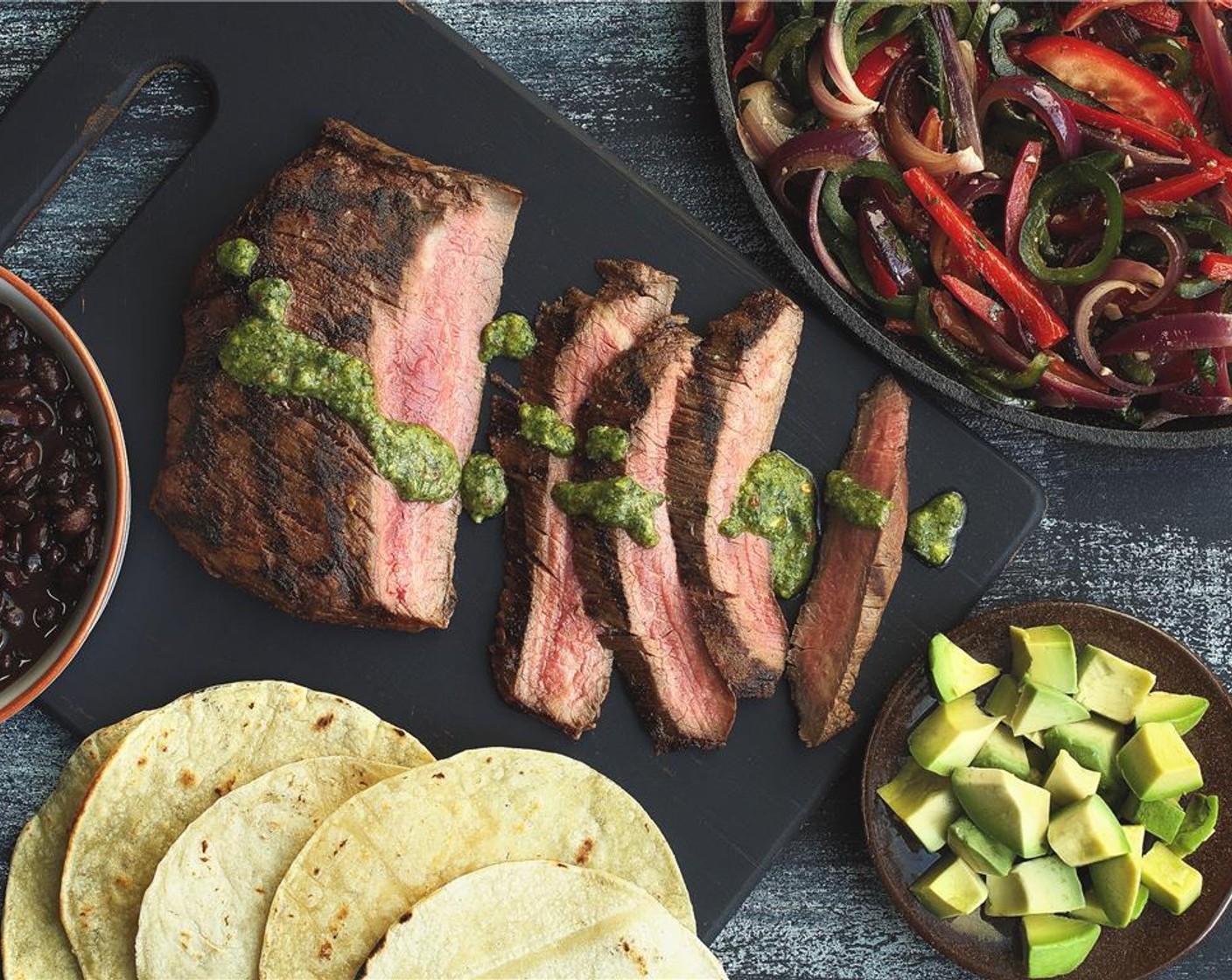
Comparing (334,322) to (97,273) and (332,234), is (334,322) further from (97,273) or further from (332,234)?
(97,273)

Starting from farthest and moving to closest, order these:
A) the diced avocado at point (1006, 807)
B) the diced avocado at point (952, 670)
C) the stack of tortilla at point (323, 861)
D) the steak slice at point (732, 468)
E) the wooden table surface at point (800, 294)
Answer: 1. the wooden table surface at point (800, 294)
2. the steak slice at point (732, 468)
3. the diced avocado at point (952, 670)
4. the diced avocado at point (1006, 807)
5. the stack of tortilla at point (323, 861)

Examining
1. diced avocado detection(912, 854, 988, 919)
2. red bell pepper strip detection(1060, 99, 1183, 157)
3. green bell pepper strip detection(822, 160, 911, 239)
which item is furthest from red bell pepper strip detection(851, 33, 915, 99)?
diced avocado detection(912, 854, 988, 919)

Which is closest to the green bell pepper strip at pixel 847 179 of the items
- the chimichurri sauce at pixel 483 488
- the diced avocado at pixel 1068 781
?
the chimichurri sauce at pixel 483 488

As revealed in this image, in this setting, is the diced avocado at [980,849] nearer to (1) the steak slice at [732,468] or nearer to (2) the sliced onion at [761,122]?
(1) the steak slice at [732,468]

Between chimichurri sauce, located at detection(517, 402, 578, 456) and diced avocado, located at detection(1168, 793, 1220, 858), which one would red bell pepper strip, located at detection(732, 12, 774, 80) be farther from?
diced avocado, located at detection(1168, 793, 1220, 858)

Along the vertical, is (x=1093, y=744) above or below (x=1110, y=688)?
below

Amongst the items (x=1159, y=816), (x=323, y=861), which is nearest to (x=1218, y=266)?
(x=1159, y=816)

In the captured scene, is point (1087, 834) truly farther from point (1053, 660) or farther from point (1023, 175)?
point (1023, 175)
